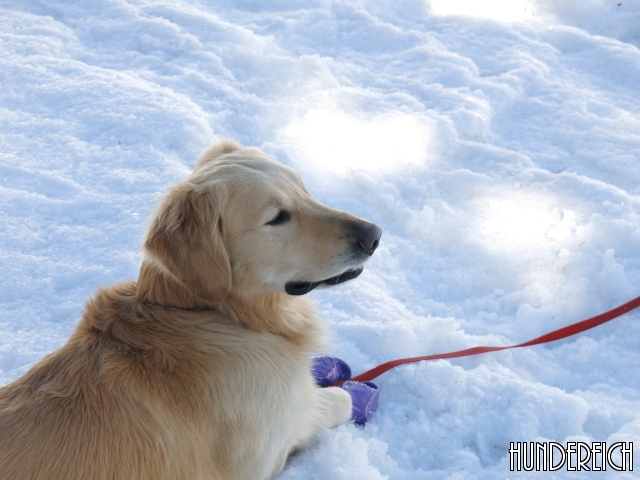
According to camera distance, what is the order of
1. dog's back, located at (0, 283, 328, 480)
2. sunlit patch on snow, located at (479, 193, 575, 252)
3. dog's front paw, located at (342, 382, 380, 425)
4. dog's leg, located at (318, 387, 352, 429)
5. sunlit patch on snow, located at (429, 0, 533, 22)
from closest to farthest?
dog's back, located at (0, 283, 328, 480), dog's leg, located at (318, 387, 352, 429), dog's front paw, located at (342, 382, 380, 425), sunlit patch on snow, located at (479, 193, 575, 252), sunlit patch on snow, located at (429, 0, 533, 22)

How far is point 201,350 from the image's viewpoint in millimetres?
2432

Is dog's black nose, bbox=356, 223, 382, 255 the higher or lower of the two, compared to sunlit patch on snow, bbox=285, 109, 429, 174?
higher

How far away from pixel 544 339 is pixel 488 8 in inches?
172

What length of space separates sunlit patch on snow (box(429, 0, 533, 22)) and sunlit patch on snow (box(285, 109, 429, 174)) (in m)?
1.97

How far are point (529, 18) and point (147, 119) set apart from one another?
163 inches

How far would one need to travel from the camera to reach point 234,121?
5176mm

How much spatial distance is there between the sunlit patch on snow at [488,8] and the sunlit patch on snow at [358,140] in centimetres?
197

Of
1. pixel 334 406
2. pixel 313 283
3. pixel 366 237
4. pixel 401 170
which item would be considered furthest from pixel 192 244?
pixel 401 170

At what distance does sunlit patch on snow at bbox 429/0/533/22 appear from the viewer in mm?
6359

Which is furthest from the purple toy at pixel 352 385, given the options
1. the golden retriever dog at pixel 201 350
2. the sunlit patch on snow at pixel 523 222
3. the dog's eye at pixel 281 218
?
the sunlit patch on snow at pixel 523 222

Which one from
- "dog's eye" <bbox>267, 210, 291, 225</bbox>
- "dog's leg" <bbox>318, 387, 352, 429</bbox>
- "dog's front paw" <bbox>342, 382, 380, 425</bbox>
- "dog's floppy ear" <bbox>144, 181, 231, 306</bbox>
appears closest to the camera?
"dog's floppy ear" <bbox>144, 181, 231, 306</bbox>

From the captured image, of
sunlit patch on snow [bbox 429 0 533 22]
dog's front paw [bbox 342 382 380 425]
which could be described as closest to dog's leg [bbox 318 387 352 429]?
dog's front paw [bbox 342 382 380 425]

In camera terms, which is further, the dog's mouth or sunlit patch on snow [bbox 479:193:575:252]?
sunlit patch on snow [bbox 479:193:575:252]

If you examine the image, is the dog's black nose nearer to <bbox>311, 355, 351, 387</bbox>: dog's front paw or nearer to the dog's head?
the dog's head
